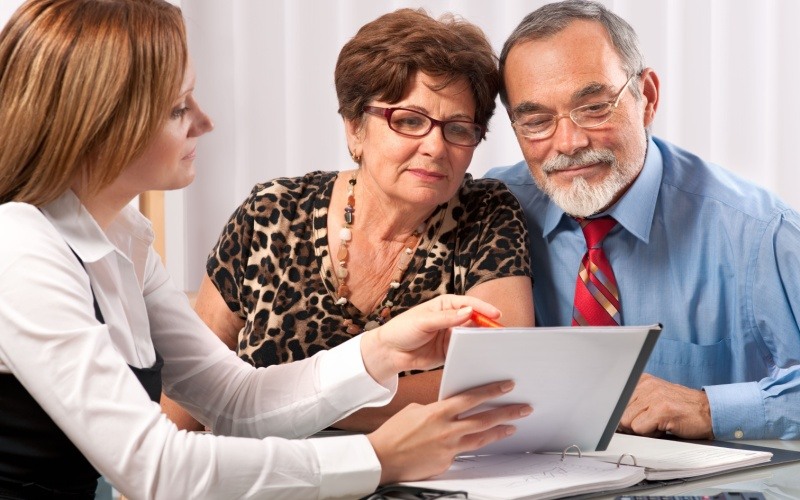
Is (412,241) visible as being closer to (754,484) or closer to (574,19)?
(574,19)

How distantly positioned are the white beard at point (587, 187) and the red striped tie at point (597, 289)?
3.1 inches

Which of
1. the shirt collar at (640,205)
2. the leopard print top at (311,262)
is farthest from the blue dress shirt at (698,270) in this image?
the leopard print top at (311,262)

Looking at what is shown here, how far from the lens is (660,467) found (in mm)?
1324

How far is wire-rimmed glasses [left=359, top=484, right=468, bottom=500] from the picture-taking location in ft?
3.88

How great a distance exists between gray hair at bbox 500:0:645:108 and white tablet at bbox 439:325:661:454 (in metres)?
0.94

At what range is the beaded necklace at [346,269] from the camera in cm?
200

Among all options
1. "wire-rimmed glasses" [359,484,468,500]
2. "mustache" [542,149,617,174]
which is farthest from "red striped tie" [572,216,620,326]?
"wire-rimmed glasses" [359,484,468,500]

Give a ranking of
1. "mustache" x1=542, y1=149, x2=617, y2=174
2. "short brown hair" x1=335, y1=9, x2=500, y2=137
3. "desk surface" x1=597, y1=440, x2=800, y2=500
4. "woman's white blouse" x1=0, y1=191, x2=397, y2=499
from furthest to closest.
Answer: "mustache" x1=542, y1=149, x2=617, y2=174
"short brown hair" x1=335, y1=9, x2=500, y2=137
"desk surface" x1=597, y1=440, x2=800, y2=500
"woman's white blouse" x1=0, y1=191, x2=397, y2=499

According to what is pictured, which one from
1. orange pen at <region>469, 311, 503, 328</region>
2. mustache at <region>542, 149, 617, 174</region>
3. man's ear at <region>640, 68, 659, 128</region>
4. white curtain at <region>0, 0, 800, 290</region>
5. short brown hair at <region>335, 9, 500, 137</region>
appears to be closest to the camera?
orange pen at <region>469, 311, 503, 328</region>

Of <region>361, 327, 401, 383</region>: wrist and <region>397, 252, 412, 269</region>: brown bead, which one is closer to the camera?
<region>361, 327, 401, 383</region>: wrist

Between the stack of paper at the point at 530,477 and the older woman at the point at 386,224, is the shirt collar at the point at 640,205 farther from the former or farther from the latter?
the stack of paper at the point at 530,477

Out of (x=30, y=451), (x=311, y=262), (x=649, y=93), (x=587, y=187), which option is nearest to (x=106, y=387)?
(x=30, y=451)

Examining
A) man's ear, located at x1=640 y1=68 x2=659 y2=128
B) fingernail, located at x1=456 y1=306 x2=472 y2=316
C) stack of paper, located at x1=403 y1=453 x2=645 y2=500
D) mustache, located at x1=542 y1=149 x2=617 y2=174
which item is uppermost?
man's ear, located at x1=640 y1=68 x2=659 y2=128

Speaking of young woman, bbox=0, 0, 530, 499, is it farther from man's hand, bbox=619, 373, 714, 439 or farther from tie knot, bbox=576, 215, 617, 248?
tie knot, bbox=576, 215, 617, 248
